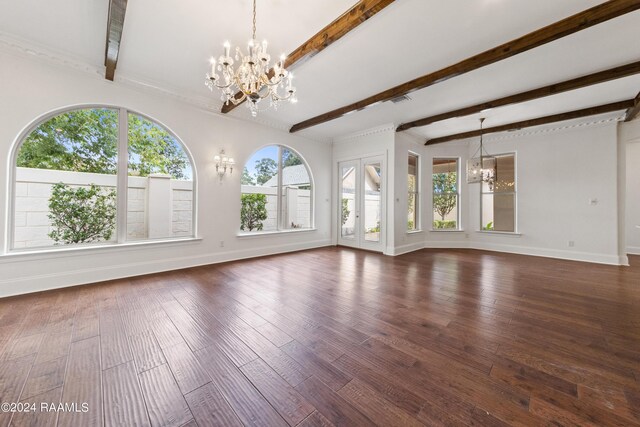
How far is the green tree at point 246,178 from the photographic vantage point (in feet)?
16.8

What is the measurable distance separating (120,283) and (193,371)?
8.88ft

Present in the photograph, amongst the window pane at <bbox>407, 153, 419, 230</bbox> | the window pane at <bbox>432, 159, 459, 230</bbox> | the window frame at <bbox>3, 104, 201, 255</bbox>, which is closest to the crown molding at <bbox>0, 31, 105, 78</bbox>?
the window frame at <bbox>3, 104, 201, 255</bbox>

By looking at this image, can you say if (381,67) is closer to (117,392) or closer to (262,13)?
(262,13)

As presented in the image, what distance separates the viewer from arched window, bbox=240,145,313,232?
5.32m

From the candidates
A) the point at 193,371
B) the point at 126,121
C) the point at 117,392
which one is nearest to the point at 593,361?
the point at 193,371

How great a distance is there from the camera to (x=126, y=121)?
379cm

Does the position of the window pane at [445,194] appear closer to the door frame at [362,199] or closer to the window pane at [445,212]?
the window pane at [445,212]

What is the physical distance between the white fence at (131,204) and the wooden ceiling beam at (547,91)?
517cm

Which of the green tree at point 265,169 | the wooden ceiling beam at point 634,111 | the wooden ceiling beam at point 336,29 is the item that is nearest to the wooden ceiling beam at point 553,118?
the wooden ceiling beam at point 634,111

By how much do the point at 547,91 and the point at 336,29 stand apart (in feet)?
11.7

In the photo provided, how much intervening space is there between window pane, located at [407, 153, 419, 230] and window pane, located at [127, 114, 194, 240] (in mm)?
5177

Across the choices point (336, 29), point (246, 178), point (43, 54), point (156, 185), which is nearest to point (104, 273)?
point (156, 185)

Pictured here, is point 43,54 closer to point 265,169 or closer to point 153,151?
point 153,151

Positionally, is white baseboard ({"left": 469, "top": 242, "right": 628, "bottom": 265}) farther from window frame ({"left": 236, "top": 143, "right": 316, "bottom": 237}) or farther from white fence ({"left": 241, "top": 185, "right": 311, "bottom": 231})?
white fence ({"left": 241, "top": 185, "right": 311, "bottom": 231})
